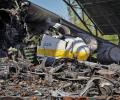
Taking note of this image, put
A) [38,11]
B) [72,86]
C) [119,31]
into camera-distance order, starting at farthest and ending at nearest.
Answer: [119,31] < [38,11] < [72,86]

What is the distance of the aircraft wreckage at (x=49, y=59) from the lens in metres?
11.8

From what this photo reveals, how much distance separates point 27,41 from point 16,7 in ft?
6.34

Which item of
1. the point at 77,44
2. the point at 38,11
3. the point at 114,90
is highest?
the point at 38,11

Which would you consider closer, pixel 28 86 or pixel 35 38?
pixel 28 86

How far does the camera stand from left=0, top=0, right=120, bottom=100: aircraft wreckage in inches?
466

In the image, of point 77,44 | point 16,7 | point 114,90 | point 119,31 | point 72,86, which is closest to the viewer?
Answer: point 114,90

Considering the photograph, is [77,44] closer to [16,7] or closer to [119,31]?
[16,7]

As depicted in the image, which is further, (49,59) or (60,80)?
(49,59)

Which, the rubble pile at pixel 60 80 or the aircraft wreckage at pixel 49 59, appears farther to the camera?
the aircraft wreckage at pixel 49 59

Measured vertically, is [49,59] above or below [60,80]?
above

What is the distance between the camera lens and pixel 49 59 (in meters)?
18.0

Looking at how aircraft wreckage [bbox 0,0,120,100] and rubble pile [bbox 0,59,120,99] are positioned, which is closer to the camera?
rubble pile [bbox 0,59,120,99]

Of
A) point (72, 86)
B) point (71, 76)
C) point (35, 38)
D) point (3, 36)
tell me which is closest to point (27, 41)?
point (35, 38)

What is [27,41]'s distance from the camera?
19.5 meters
